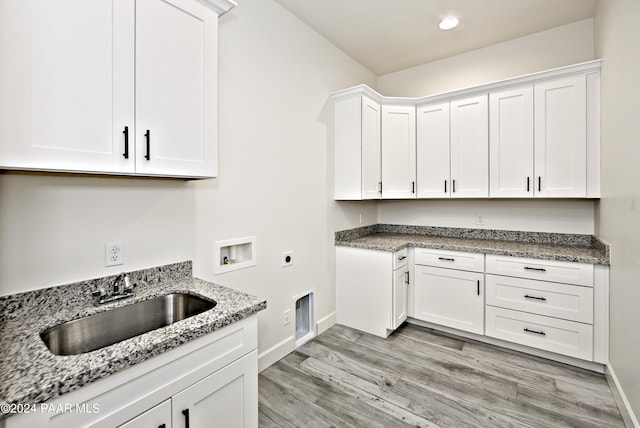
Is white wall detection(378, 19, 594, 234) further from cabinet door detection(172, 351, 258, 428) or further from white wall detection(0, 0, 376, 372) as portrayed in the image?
cabinet door detection(172, 351, 258, 428)

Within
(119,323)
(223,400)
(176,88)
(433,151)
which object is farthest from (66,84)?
(433,151)

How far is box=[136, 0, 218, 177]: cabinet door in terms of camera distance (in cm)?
135

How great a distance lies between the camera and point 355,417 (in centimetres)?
184

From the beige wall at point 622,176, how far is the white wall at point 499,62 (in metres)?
0.41

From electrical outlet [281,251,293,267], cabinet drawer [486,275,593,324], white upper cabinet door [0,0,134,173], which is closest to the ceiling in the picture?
white upper cabinet door [0,0,134,173]

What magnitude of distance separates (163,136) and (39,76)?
453mm

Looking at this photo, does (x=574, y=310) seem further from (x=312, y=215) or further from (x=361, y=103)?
(x=361, y=103)

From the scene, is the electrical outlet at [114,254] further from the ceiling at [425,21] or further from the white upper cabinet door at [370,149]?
the ceiling at [425,21]

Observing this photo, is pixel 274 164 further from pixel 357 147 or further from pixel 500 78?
pixel 500 78

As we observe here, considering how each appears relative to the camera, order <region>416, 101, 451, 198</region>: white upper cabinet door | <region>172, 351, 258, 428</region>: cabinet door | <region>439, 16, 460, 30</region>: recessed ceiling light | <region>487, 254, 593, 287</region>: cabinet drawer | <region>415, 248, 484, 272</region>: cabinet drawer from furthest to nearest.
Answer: <region>416, 101, 451, 198</region>: white upper cabinet door → <region>415, 248, 484, 272</region>: cabinet drawer → <region>439, 16, 460, 30</region>: recessed ceiling light → <region>487, 254, 593, 287</region>: cabinet drawer → <region>172, 351, 258, 428</region>: cabinet door

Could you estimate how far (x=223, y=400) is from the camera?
1.31 metres

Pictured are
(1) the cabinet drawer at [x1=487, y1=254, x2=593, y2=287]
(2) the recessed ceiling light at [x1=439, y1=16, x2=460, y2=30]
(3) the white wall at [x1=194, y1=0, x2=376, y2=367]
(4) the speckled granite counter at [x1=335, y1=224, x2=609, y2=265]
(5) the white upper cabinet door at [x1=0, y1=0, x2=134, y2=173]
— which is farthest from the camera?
(2) the recessed ceiling light at [x1=439, y1=16, x2=460, y2=30]

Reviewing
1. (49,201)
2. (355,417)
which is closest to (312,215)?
(355,417)

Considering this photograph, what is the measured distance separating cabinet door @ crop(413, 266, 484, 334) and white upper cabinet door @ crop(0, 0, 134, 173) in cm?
271
